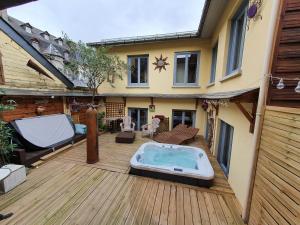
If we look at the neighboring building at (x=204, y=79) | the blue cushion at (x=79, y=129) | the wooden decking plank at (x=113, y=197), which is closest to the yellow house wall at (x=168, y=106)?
the neighboring building at (x=204, y=79)

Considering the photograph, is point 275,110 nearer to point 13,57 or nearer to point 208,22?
point 208,22

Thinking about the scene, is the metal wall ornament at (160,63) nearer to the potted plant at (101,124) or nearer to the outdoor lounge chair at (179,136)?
the outdoor lounge chair at (179,136)

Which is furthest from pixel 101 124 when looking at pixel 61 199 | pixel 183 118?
pixel 61 199

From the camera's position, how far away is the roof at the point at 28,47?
4.18 metres

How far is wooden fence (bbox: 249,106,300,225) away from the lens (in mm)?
1405

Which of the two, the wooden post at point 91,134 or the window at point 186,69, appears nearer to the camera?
the wooden post at point 91,134

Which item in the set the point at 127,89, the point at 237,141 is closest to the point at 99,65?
the point at 127,89

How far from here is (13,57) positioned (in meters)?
4.39

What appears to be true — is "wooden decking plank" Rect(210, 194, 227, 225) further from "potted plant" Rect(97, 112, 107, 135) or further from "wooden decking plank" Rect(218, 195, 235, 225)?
"potted plant" Rect(97, 112, 107, 135)

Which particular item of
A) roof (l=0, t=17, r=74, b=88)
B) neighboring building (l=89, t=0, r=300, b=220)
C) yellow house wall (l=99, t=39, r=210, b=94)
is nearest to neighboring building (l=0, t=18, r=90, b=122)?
roof (l=0, t=17, r=74, b=88)

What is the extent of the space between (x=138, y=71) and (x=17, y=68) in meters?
4.73

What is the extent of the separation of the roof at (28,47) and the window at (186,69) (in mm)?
5107

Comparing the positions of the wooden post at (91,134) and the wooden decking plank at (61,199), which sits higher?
the wooden post at (91,134)

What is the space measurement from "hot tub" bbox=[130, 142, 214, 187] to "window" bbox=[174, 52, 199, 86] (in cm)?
353
